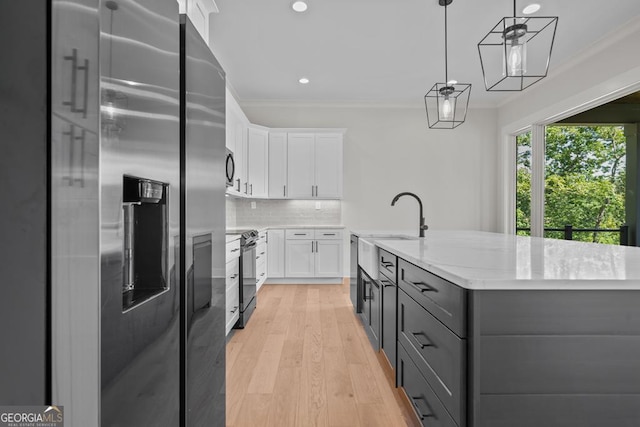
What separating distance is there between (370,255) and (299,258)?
108 inches

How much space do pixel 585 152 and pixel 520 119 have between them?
46.5 inches

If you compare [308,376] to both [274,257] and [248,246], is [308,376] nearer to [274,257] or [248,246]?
[248,246]

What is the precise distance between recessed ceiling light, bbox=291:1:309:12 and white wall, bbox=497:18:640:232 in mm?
3106

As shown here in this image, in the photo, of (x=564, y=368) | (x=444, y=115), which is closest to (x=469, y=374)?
(x=564, y=368)

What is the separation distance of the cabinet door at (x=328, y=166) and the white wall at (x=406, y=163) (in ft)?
1.28

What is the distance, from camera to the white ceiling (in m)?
3.26

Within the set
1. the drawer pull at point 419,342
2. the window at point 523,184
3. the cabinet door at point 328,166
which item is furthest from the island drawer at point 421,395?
the window at point 523,184

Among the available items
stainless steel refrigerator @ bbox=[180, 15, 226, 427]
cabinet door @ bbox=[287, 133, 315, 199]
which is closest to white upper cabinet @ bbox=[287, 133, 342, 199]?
cabinet door @ bbox=[287, 133, 315, 199]

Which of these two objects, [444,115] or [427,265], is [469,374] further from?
[444,115]

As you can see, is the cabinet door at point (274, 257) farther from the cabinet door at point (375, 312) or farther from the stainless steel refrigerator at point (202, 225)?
the stainless steel refrigerator at point (202, 225)

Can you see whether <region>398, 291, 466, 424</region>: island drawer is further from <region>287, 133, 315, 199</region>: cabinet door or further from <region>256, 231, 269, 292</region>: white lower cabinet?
<region>287, 133, 315, 199</region>: cabinet door

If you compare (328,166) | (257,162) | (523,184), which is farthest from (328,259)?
(523,184)

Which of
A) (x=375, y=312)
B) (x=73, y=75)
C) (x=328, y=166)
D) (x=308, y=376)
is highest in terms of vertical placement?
(x=328, y=166)

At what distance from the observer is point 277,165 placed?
18.6 ft
